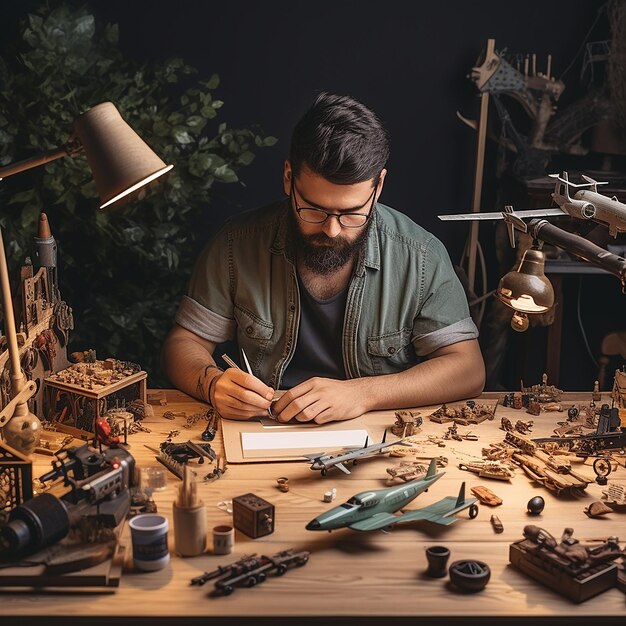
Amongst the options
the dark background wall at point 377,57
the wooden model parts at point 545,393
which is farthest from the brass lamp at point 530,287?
the dark background wall at point 377,57

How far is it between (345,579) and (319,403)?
2.72 ft

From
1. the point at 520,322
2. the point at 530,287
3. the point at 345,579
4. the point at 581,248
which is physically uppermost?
the point at 581,248

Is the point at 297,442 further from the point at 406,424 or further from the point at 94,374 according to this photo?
the point at 94,374

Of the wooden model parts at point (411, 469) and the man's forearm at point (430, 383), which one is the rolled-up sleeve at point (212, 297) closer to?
the man's forearm at point (430, 383)

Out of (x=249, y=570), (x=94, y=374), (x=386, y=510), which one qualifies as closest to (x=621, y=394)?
(x=386, y=510)

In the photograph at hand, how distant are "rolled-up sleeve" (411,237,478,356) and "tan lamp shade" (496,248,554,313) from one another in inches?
27.1

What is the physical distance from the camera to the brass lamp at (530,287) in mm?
2385

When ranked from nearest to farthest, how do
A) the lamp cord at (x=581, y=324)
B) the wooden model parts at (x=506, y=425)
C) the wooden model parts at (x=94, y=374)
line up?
the wooden model parts at (x=94, y=374), the wooden model parts at (x=506, y=425), the lamp cord at (x=581, y=324)

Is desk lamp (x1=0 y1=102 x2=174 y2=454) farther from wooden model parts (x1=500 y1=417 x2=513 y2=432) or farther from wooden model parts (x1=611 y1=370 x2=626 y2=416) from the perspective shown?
wooden model parts (x1=611 y1=370 x2=626 y2=416)

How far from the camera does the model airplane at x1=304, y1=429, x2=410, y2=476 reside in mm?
2324

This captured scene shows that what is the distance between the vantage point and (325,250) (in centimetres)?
300

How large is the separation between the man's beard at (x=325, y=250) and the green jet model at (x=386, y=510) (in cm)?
97

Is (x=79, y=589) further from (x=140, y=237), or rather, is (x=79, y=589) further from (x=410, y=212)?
(x=410, y=212)

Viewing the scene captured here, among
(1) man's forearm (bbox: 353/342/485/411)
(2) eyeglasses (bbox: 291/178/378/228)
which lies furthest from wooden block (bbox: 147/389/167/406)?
(2) eyeglasses (bbox: 291/178/378/228)
